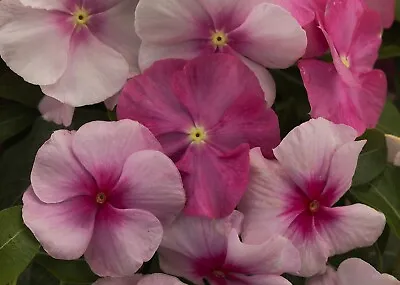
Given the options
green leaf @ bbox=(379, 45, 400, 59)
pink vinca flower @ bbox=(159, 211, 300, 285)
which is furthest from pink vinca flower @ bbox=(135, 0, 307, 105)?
green leaf @ bbox=(379, 45, 400, 59)

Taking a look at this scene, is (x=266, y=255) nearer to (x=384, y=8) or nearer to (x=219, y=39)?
(x=219, y=39)

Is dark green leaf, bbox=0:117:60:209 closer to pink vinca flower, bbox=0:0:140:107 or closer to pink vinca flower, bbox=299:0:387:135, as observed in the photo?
pink vinca flower, bbox=0:0:140:107

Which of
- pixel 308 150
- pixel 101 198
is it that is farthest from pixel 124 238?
pixel 308 150

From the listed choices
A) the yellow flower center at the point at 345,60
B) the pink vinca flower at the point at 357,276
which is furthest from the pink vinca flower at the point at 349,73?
the pink vinca flower at the point at 357,276

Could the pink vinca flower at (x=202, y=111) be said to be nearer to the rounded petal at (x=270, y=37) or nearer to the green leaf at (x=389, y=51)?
the rounded petal at (x=270, y=37)

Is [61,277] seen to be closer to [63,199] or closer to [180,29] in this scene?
[63,199]

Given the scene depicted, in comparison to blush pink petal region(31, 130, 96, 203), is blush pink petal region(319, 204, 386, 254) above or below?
below
